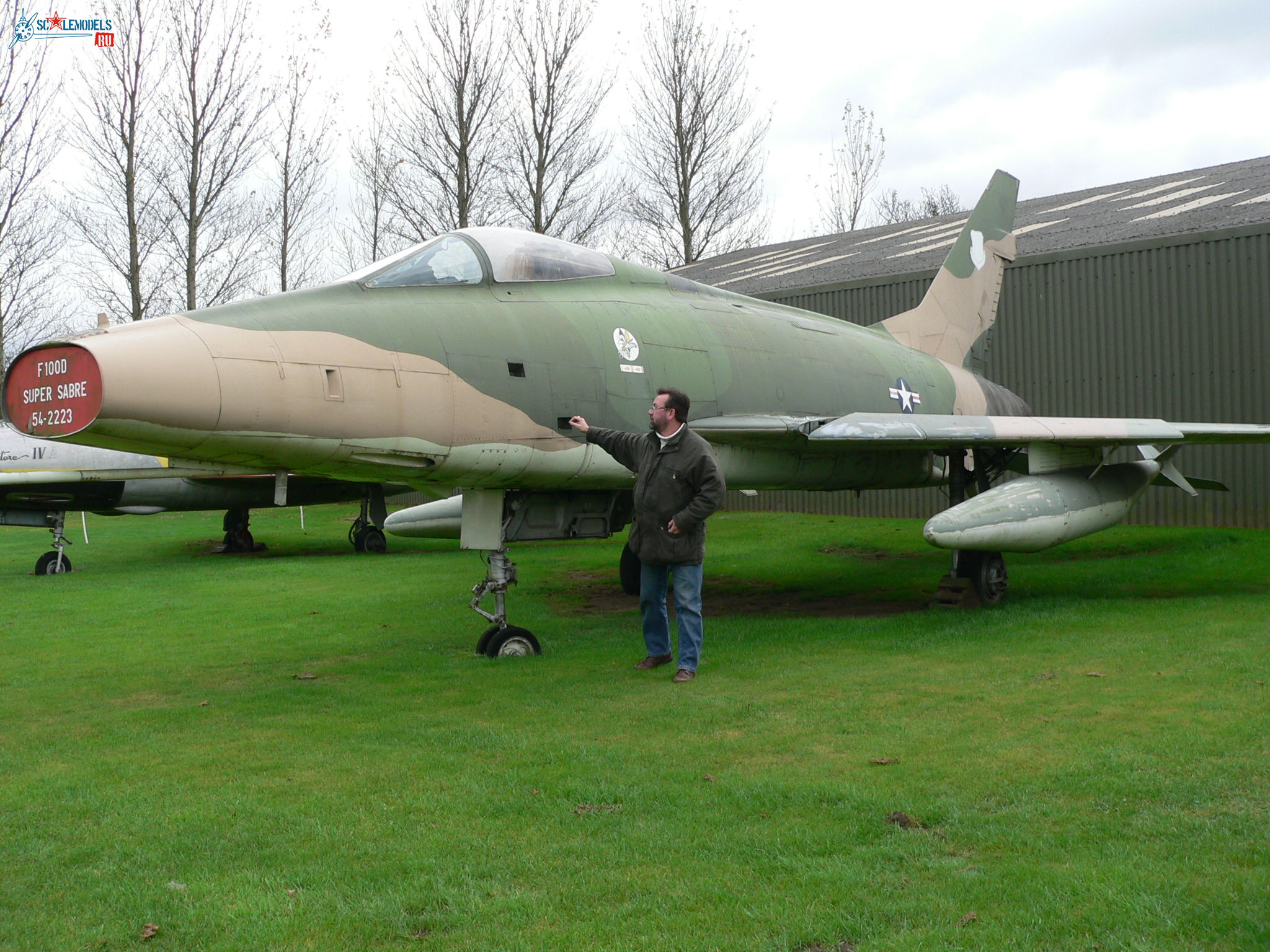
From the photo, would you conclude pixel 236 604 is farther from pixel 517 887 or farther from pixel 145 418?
pixel 517 887

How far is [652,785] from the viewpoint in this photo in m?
4.28

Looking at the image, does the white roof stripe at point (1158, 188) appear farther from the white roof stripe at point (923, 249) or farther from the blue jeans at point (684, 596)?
the blue jeans at point (684, 596)

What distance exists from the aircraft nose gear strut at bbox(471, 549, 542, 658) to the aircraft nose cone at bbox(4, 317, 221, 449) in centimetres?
247

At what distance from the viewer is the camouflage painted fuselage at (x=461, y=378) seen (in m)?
5.31

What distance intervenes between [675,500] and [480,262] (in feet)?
7.18

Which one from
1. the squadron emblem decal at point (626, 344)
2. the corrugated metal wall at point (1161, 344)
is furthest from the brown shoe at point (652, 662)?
the corrugated metal wall at point (1161, 344)

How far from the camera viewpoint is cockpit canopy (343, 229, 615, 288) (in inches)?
266

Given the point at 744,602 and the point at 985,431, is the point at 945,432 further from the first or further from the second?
the point at 744,602

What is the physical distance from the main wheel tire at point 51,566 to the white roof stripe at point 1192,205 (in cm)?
1756

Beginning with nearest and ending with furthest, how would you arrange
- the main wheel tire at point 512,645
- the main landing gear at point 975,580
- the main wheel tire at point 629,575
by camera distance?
the main wheel tire at point 512,645 → the main landing gear at point 975,580 → the main wheel tire at point 629,575

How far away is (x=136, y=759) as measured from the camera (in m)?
4.91

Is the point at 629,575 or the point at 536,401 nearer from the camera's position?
the point at 536,401

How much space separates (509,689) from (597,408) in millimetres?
2068

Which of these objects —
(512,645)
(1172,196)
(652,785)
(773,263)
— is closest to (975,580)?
(512,645)
